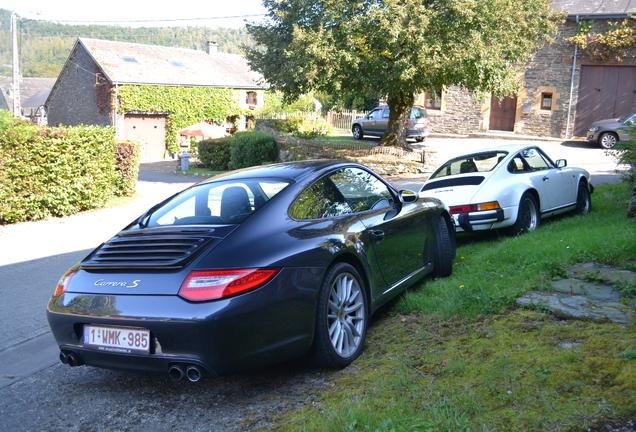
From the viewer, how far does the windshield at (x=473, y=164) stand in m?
8.58

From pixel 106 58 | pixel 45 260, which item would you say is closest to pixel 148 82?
pixel 106 58

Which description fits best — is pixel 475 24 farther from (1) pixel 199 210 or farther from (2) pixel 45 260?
(1) pixel 199 210

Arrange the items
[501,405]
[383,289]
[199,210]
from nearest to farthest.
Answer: [501,405], [199,210], [383,289]

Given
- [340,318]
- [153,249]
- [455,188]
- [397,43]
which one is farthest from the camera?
[397,43]

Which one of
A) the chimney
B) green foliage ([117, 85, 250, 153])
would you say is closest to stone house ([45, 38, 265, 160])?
green foliage ([117, 85, 250, 153])

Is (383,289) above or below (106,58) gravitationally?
below

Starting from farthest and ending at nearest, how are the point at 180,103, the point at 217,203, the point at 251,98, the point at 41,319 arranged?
the point at 251,98 → the point at 180,103 → the point at 41,319 → the point at 217,203

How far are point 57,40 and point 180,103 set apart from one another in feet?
320

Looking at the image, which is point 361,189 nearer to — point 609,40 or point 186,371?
point 186,371

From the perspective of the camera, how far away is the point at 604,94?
89.5 ft

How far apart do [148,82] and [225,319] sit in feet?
121

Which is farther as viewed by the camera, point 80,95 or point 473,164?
point 80,95

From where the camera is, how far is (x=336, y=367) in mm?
4035

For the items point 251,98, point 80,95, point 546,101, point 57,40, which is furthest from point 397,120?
point 57,40
